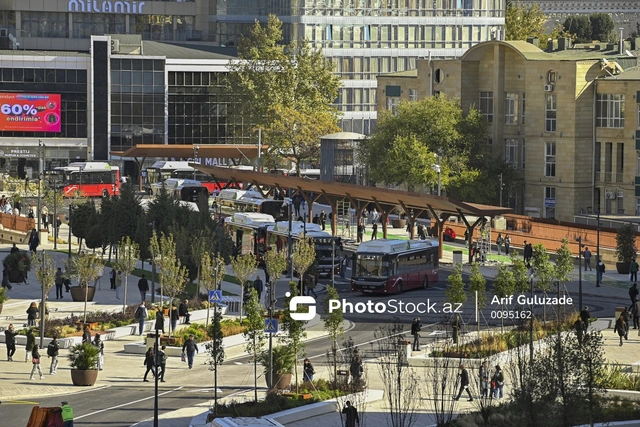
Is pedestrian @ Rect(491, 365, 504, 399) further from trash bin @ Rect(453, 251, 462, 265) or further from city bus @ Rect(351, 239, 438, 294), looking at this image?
trash bin @ Rect(453, 251, 462, 265)

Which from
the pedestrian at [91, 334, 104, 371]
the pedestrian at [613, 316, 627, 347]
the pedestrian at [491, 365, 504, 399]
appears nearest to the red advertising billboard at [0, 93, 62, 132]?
the pedestrian at [91, 334, 104, 371]

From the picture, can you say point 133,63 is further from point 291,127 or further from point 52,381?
point 52,381

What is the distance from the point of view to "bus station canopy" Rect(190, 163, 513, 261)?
83.0 m

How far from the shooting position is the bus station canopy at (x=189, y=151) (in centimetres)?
14312

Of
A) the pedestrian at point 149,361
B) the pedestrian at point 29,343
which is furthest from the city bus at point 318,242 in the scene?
the pedestrian at point 149,361

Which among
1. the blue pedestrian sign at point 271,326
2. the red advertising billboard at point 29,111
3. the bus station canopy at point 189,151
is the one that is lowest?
the blue pedestrian sign at point 271,326

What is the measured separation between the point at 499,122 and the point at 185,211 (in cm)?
3779

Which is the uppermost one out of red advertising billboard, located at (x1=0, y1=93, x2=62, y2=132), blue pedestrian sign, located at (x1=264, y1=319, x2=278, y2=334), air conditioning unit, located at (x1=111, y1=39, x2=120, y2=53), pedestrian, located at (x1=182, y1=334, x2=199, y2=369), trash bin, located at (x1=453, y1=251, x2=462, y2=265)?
air conditioning unit, located at (x1=111, y1=39, x2=120, y2=53)

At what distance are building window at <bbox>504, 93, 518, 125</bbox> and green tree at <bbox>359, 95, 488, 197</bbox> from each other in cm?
330

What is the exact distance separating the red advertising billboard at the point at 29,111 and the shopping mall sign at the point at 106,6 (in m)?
17.4

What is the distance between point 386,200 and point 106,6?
81844 mm

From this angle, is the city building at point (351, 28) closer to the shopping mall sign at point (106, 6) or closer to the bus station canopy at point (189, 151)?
the shopping mall sign at point (106, 6)

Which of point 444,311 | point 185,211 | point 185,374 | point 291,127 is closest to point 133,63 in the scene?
point 291,127

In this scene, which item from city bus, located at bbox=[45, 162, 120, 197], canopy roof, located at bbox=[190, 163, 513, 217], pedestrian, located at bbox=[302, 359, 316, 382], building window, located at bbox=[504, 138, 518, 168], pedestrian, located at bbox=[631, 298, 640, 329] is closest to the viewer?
pedestrian, located at bbox=[302, 359, 316, 382]
